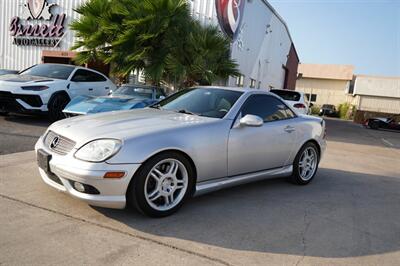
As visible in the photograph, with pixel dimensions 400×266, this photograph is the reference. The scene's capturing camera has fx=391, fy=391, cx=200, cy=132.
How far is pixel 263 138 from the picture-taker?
4910 mm

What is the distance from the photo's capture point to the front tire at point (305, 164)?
5.70 meters

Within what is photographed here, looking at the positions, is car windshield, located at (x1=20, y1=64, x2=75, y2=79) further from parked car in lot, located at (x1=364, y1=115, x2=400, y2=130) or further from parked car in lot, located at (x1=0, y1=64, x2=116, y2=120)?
parked car in lot, located at (x1=364, y1=115, x2=400, y2=130)

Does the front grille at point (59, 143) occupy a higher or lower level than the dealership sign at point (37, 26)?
lower

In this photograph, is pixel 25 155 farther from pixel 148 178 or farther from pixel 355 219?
pixel 355 219

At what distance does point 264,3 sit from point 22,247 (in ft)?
65.7

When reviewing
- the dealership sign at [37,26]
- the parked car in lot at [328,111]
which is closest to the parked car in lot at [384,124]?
the parked car in lot at [328,111]

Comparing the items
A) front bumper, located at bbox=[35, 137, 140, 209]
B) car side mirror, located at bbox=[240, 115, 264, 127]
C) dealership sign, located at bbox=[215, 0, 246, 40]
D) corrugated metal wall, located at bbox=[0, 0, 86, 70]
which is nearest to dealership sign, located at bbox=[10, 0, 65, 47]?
corrugated metal wall, located at bbox=[0, 0, 86, 70]

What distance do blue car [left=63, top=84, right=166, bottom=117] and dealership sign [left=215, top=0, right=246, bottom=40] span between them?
6.58m

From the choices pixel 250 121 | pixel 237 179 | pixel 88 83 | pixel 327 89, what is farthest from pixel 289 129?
pixel 327 89

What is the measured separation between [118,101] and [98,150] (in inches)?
214

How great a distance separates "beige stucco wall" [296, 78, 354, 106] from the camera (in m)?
55.4

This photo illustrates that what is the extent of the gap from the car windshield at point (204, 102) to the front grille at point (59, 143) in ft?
5.05

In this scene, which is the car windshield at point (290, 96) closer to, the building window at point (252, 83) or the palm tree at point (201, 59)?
the palm tree at point (201, 59)

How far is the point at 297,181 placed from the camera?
580 cm
